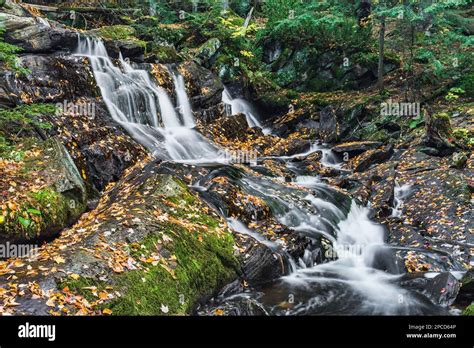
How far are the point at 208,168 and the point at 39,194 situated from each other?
5.51m

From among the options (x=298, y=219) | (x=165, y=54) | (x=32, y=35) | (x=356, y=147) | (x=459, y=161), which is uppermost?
(x=165, y=54)

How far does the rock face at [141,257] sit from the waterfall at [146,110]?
5.60m

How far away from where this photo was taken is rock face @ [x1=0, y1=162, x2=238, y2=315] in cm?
511

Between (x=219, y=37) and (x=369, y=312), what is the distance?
19.3m

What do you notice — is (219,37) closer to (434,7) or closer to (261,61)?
(261,61)

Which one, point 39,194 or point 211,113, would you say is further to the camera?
point 211,113

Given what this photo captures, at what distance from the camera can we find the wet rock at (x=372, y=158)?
1501cm

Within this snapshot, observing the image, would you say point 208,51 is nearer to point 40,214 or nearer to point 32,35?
point 32,35

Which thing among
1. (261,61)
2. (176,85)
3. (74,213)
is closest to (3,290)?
(74,213)

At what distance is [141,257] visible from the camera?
6242 mm

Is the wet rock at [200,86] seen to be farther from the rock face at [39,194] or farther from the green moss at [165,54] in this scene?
the rock face at [39,194]

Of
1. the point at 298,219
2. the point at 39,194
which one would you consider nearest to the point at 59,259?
the point at 39,194

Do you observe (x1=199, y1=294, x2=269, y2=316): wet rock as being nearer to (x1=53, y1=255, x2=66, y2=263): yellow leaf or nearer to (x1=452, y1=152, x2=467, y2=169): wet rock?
(x1=53, y1=255, x2=66, y2=263): yellow leaf

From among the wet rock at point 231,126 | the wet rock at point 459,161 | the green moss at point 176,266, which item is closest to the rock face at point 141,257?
the green moss at point 176,266
